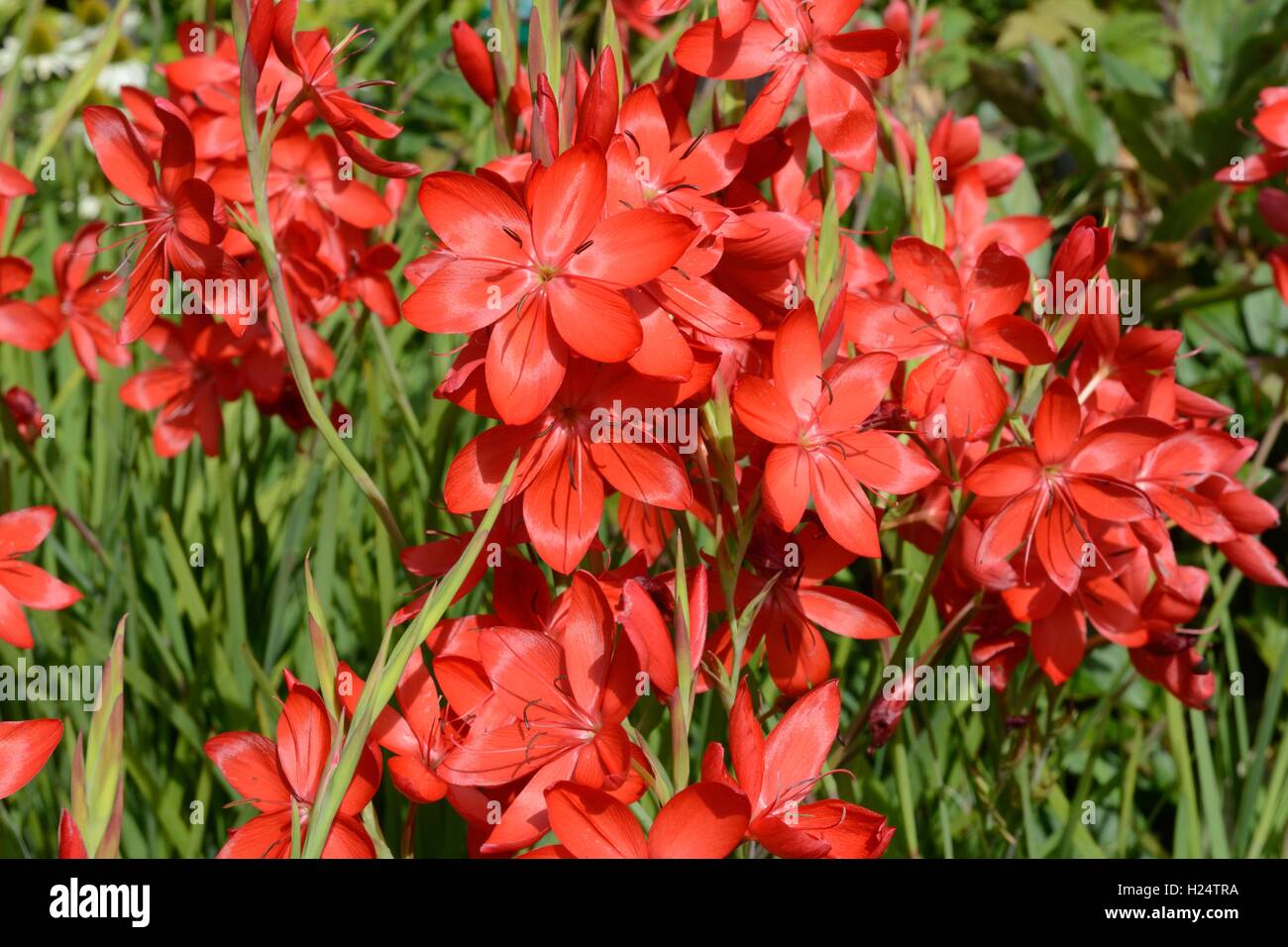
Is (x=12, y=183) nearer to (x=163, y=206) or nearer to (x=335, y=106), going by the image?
(x=163, y=206)

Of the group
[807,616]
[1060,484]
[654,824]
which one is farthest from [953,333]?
[654,824]

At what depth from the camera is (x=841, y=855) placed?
2.26ft

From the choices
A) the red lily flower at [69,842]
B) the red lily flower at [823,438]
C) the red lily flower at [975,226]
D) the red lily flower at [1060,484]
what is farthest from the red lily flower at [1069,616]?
A: the red lily flower at [69,842]

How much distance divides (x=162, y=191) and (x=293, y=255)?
14.9 inches

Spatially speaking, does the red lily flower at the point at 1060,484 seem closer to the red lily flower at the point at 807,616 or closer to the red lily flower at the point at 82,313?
the red lily flower at the point at 807,616

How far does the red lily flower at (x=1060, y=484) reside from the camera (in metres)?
0.84

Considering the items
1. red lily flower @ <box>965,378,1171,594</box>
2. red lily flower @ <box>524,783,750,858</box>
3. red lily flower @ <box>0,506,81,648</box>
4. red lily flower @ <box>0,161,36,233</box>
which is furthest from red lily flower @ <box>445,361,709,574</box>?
red lily flower @ <box>0,161,36,233</box>

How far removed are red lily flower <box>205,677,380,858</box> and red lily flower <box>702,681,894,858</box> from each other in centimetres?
22

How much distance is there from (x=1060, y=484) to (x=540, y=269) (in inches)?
16.1

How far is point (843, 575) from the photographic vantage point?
1.52m

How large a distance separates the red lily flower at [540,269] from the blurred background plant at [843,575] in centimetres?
21

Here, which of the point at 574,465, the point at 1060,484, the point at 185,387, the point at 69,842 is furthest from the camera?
the point at 185,387

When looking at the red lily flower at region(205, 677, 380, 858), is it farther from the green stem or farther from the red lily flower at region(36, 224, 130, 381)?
the red lily flower at region(36, 224, 130, 381)
